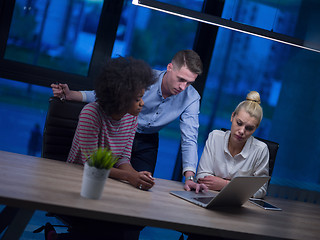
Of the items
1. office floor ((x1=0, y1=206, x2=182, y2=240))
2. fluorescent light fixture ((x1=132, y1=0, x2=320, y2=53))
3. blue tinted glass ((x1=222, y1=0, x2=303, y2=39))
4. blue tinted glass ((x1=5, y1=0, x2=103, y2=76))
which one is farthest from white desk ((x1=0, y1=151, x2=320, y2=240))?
blue tinted glass ((x1=222, y1=0, x2=303, y2=39))

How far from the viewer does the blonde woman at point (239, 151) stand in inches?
94.0

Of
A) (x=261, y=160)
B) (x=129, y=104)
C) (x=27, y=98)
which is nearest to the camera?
(x=129, y=104)

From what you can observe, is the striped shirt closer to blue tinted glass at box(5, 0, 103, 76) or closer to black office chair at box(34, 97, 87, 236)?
black office chair at box(34, 97, 87, 236)

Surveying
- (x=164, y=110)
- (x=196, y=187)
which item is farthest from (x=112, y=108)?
(x=164, y=110)

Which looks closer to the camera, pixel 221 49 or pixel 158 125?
pixel 158 125

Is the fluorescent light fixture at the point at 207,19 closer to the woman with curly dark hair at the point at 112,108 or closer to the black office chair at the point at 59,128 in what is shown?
the woman with curly dark hair at the point at 112,108

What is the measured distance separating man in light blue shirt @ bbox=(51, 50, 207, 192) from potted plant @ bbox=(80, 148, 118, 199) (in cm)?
118

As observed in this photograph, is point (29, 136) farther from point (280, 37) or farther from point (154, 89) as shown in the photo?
point (280, 37)

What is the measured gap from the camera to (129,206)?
4.76 ft

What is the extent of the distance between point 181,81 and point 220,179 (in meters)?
0.72

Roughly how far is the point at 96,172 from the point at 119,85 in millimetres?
589

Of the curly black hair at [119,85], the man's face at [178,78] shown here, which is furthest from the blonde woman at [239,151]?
the curly black hair at [119,85]

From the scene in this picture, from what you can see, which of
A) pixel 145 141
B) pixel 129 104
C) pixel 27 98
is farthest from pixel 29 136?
pixel 129 104

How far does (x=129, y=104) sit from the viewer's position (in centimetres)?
190
